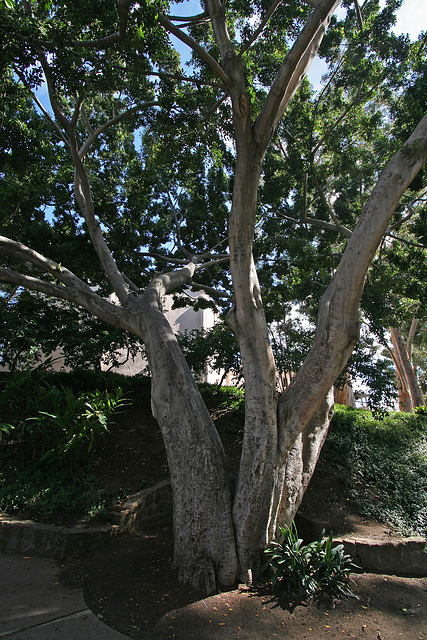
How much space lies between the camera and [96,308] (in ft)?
18.2

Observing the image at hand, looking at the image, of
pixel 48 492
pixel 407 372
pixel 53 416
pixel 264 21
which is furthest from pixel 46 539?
pixel 407 372

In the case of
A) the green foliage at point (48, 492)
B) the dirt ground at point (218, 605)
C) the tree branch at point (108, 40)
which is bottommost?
the dirt ground at point (218, 605)

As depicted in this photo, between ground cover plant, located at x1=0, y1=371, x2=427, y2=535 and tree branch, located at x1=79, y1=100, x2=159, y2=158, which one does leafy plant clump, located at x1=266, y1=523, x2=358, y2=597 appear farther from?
tree branch, located at x1=79, y1=100, x2=159, y2=158

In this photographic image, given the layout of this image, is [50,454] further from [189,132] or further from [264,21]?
[264,21]

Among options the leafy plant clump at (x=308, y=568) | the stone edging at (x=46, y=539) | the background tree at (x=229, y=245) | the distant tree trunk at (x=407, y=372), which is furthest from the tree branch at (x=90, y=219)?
the distant tree trunk at (x=407, y=372)

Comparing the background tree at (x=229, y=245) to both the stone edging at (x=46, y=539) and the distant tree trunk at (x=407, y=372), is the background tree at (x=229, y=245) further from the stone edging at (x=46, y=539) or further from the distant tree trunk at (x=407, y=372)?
the distant tree trunk at (x=407, y=372)

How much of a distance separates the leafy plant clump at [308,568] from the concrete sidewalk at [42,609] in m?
1.58

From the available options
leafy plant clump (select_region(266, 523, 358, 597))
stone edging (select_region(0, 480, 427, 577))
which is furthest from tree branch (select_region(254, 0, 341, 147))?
stone edging (select_region(0, 480, 427, 577))

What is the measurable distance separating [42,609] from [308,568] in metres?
2.46

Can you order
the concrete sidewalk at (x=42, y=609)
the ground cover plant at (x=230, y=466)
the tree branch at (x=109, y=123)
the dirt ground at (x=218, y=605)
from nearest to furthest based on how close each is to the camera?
the concrete sidewalk at (x=42, y=609) < the dirt ground at (x=218, y=605) < the ground cover plant at (x=230, y=466) < the tree branch at (x=109, y=123)

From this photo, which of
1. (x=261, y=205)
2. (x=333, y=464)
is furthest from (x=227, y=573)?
(x=261, y=205)

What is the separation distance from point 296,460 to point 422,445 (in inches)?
180

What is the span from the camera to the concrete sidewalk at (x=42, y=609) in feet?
10.1

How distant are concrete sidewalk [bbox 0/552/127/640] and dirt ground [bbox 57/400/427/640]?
0.12 m
